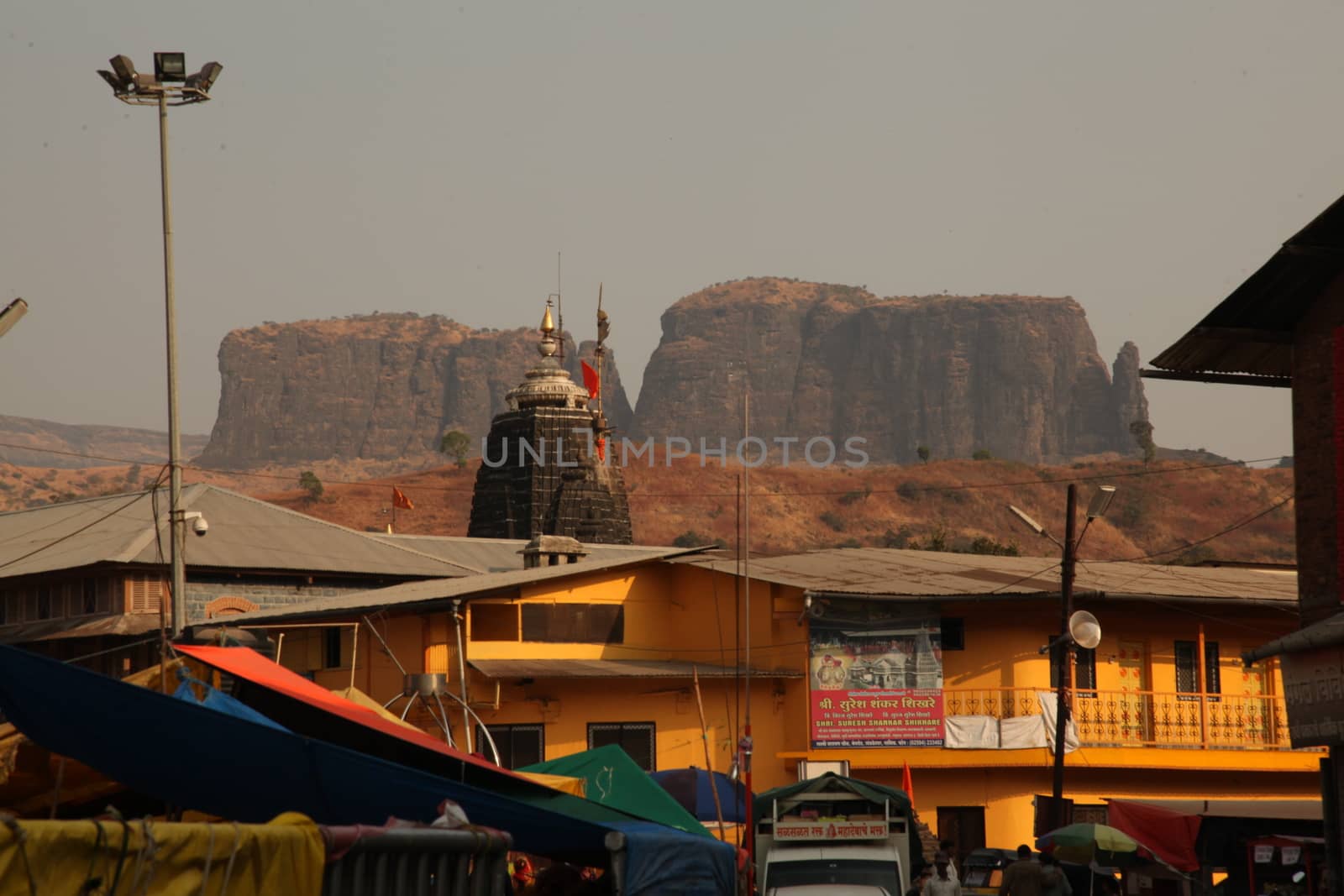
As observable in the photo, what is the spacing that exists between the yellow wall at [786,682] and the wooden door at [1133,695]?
0.12 m

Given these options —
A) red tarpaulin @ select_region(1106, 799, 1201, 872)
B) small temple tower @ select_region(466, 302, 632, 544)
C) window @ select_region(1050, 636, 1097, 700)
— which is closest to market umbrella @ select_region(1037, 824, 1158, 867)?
red tarpaulin @ select_region(1106, 799, 1201, 872)

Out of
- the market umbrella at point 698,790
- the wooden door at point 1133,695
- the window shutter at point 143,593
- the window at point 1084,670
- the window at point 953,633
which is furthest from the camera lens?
the window shutter at point 143,593

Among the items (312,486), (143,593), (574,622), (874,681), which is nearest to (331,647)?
(574,622)

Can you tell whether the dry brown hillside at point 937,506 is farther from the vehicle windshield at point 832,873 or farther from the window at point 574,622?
the vehicle windshield at point 832,873

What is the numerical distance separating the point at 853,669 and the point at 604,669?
4678mm

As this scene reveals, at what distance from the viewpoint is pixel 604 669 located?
3136 centimetres

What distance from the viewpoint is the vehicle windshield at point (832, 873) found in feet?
62.8

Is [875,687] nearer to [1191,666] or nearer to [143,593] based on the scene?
[1191,666]

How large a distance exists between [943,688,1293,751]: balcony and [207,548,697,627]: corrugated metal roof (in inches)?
254

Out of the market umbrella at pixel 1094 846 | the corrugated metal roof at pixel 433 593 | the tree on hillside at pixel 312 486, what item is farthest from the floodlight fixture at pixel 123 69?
the tree on hillside at pixel 312 486

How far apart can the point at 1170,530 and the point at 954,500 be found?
15.4m

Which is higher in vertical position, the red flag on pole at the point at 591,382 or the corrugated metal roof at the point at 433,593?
Result: the red flag on pole at the point at 591,382

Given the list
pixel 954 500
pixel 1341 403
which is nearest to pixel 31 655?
pixel 1341 403

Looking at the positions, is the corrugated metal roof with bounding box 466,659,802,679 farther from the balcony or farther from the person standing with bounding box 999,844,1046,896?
the person standing with bounding box 999,844,1046,896
